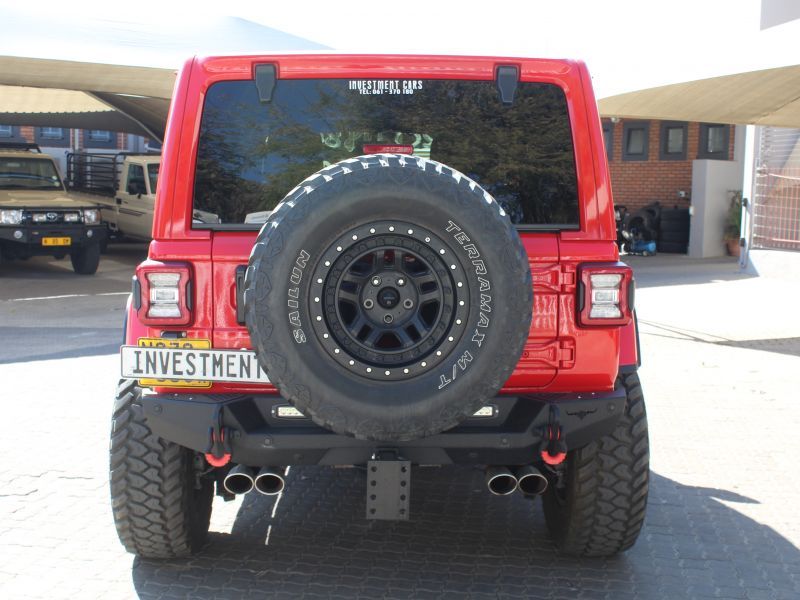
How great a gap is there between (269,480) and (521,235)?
134 cm

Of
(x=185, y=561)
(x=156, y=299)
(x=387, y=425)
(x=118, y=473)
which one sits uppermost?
(x=156, y=299)

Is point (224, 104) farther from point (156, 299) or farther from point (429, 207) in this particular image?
point (429, 207)

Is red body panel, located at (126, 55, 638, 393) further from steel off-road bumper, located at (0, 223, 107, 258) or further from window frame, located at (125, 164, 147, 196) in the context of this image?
window frame, located at (125, 164, 147, 196)

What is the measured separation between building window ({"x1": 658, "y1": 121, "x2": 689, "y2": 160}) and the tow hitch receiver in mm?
20567

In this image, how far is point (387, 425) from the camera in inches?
139

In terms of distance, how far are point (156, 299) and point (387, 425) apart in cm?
105

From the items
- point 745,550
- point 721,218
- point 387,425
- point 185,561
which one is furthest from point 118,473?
point 721,218

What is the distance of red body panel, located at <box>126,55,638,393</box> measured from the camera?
A: 397cm

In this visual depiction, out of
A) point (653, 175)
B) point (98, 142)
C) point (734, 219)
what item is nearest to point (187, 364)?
point (734, 219)

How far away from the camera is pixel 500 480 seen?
4133 millimetres

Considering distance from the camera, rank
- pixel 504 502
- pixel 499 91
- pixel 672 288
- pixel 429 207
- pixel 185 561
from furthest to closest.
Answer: pixel 672 288
pixel 504 502
pixel 185 561
pixel 499 91
pixel 429 207

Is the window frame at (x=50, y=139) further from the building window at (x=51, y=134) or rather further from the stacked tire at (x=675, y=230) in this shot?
the stacked tire at (x=675, y=230)

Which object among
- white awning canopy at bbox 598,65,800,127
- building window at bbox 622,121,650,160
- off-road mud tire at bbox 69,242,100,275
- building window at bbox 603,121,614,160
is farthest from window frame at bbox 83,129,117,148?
white awning canopy at bbox 598,65,800,127

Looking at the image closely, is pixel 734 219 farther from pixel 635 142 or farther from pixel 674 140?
pixel 635 142
